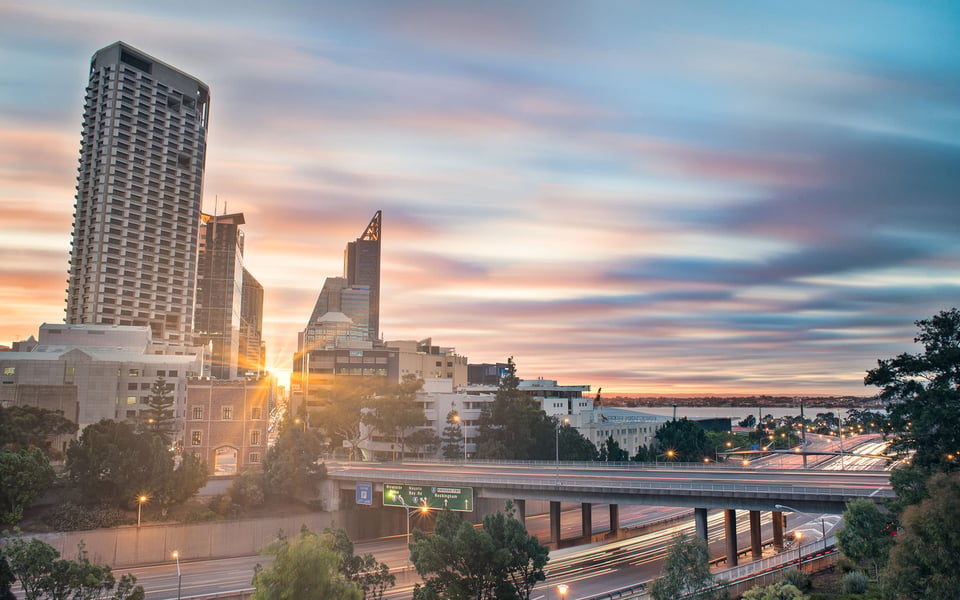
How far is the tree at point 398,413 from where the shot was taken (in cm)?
11388

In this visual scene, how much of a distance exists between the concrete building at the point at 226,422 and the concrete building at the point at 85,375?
21526mm

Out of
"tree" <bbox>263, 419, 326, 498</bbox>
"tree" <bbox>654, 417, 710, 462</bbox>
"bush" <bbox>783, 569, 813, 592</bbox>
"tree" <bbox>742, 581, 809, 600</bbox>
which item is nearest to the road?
"tree" <bbox>263, 419, 326, 498</bbox>

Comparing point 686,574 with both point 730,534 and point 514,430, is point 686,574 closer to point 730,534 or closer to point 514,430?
point 730,534

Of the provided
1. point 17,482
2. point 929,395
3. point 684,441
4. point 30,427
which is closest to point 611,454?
point 684,441

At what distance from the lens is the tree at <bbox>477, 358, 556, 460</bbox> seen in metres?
109

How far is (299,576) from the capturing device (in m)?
35.9

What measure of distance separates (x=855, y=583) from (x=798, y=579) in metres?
3.36

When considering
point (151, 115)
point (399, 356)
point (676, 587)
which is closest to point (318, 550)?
point (676, 587)

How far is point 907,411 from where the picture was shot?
52.3m

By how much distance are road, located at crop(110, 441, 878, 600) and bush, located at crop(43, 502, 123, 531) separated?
5768mm

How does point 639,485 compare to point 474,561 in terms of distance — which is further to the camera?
point 639,485

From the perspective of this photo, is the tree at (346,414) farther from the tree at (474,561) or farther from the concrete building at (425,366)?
the tree at (474,561)

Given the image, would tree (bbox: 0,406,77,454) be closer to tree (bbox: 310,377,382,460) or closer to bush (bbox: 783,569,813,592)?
tree (bbox: 310,377,382,460)

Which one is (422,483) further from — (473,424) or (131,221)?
(131,221)
